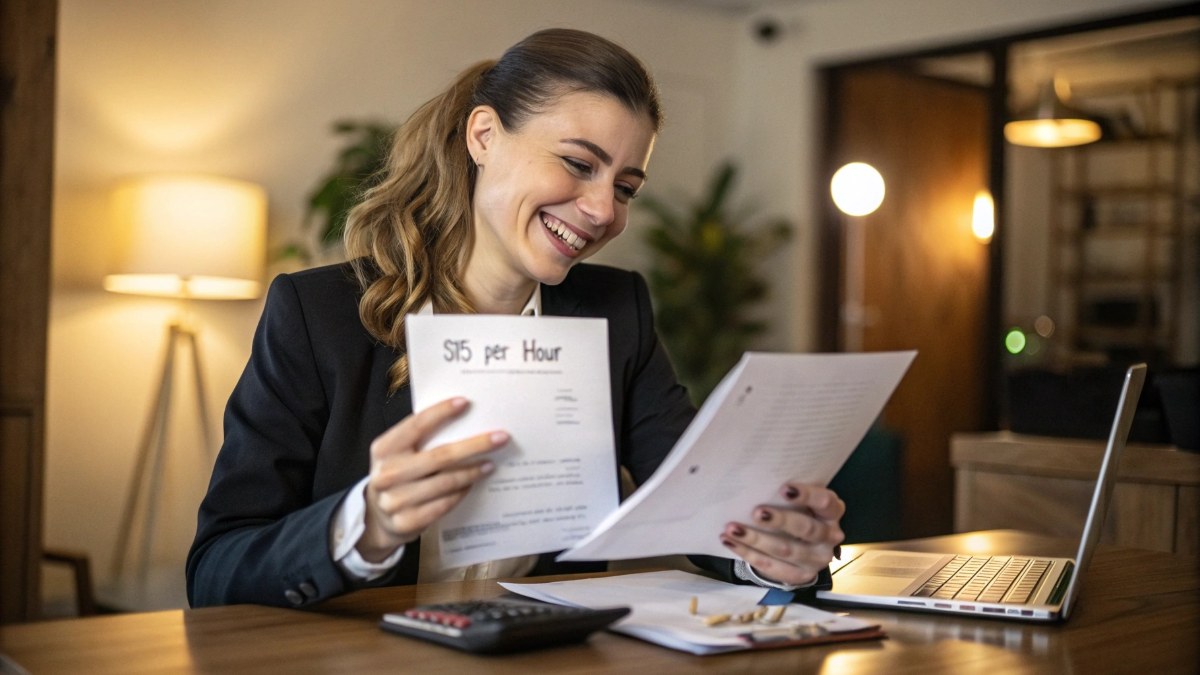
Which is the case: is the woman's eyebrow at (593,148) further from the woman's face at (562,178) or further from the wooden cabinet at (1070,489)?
the wooden cabinet at (1070,489)

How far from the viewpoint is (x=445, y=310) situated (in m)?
1.70

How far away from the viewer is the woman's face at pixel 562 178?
1623mm

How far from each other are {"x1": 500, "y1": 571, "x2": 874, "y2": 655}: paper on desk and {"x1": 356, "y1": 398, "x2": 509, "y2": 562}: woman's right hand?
0.20 metres

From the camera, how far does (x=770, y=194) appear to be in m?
6.49

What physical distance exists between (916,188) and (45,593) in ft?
14.2

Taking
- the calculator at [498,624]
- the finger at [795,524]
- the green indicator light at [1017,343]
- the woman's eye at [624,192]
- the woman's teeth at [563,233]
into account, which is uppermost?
the woman's eye at [624,192]

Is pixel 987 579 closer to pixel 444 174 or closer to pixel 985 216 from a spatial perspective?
pixel 444 174

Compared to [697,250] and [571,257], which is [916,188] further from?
[571,257]

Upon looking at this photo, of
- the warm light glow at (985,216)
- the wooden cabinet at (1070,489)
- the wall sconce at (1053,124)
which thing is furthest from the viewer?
the warm light glow at (985,216)

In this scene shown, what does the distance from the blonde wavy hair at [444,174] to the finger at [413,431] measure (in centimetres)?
43

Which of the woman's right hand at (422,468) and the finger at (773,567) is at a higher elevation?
the woman's right hand at (422,468)

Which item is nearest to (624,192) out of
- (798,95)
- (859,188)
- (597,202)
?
(597,202)

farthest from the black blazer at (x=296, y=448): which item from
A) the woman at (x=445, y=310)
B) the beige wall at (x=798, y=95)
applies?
the beige wall at (x=798, y=95)

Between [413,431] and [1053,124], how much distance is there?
4834 millimetres
